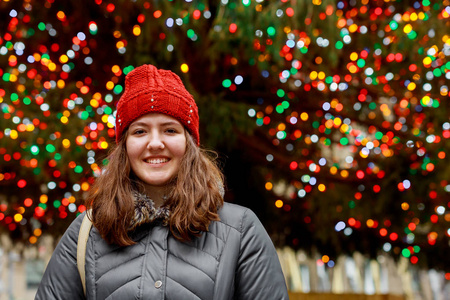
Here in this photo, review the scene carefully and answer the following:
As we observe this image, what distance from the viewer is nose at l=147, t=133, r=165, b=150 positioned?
217 cm

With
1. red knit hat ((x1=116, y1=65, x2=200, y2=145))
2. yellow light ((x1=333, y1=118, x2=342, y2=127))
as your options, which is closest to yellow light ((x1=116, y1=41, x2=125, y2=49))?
yellow light ((x1=333, y1=118, x2=342, y2=127))

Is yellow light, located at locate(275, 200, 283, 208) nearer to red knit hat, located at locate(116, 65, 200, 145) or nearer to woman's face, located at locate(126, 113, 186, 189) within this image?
red knit hat, located at locate(116, 65, 200, 145)

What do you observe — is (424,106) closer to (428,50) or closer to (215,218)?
(428,50)

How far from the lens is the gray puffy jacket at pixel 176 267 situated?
1971 mm

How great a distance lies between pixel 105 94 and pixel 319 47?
7.61ft

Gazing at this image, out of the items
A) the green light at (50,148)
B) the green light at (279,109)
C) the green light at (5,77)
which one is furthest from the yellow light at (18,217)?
the green light at (279,109)

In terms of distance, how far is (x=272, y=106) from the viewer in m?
6.94

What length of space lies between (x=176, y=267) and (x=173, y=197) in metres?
0.27

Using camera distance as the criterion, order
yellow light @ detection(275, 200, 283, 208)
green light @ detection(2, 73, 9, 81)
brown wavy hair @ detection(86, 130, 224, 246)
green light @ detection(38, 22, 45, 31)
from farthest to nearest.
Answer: yellow light @ detection(275, 200, 283, 208) → green light @ detection(38, 22, 45, 31) → green light @ detection(2, 73, 9, 81) → brown wavy hair @ detection(86, 130, 224, 246)

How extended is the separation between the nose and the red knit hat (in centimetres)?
10

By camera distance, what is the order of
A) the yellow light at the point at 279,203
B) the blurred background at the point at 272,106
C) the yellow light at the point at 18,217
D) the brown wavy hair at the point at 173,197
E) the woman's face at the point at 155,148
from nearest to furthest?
1. the brown wavy hair at the point at 173,197
2. the woman's face at the point at 155,148
3. the blurred background at the point at 272,106
4. the yellow light at the point at 18,217
5. the yellow light at the point at 279,203

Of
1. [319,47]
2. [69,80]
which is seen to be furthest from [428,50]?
[69,80]

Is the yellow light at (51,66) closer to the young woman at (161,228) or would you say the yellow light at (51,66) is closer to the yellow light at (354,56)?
the yellow light at (354,56)

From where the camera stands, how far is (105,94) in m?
6.25
